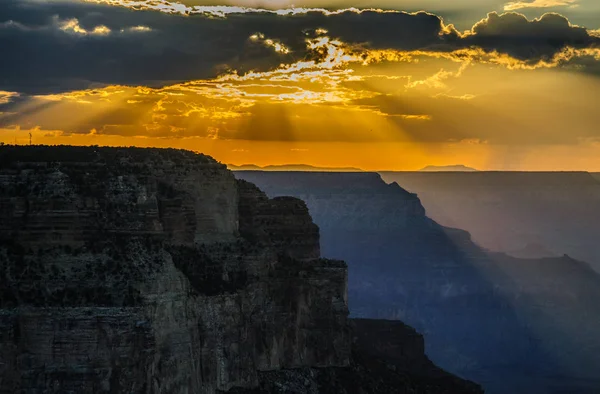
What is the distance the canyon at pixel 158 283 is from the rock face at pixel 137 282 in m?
0.08

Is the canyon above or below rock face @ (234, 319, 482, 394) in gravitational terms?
above

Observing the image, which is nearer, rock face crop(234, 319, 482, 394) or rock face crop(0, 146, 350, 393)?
rock face crop(0, 146, 350, 393)

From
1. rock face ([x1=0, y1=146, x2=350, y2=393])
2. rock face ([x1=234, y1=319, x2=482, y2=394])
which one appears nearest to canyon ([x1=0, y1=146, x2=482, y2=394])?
rock face ([x1=0, y1=146, x2=350, y2=393])

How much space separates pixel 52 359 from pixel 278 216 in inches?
1408

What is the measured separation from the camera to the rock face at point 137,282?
7619 cm

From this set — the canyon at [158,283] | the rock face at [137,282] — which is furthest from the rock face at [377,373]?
the rock face at [137,282]

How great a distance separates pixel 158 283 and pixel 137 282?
1.76 metres

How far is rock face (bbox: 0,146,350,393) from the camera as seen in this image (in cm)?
7619

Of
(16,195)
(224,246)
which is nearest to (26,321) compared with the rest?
(16,195)

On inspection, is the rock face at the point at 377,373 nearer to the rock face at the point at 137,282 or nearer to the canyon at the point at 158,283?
the canyon at the point at 158,283

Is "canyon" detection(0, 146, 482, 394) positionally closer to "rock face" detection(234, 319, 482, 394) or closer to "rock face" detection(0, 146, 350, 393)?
"rock face" detection(0, 146, 350, 393)

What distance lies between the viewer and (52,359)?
7600cm

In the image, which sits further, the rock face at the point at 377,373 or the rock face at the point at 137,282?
the rock face at the point at 377,373

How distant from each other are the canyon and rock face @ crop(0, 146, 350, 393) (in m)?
0.08
